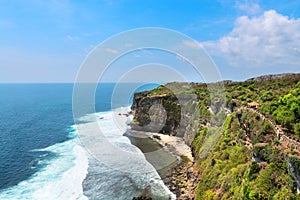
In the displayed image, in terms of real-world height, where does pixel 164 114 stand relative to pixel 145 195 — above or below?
above

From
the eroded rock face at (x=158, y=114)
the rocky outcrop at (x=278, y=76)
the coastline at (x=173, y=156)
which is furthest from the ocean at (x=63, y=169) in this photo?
the rocky outcrop at (x=278, y=76)

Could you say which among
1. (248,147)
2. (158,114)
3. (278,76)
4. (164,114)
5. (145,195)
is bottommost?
(145,195)

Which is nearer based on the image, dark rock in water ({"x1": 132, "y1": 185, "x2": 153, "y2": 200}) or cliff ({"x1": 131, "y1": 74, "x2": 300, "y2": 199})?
cliff ({"x1": 131, "y1": 74, "x2": 300, "y2": 199})

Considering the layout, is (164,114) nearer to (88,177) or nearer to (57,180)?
(88,177)

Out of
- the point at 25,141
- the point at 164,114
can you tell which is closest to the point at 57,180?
the point at 25,141

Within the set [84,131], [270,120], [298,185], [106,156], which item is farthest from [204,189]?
[84,131]

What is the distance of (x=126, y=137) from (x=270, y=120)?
33515mm

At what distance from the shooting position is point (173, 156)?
37562 millimetres

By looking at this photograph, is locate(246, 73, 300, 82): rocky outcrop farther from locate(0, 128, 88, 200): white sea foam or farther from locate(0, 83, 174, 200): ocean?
locate(0, 128, 88, 200): white sea foam

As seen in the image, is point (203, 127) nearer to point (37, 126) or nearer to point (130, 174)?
point (130, 174)

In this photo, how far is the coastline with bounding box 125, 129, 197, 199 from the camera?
27167mm

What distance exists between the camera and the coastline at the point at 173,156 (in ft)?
89.1

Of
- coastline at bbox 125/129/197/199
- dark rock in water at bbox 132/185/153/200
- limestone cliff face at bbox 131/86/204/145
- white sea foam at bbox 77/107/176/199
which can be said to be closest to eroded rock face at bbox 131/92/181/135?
limestone cliff face at bbox 131/86/204/145

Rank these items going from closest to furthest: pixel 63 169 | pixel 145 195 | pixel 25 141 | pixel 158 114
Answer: pixel 145 195 → pixel 63 169 → pixel 25 141 → pixel 158 114
